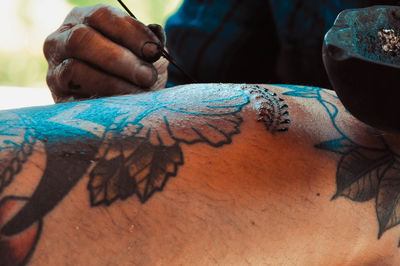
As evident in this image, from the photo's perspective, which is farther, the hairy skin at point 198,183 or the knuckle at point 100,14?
the knuckle at point 100,14

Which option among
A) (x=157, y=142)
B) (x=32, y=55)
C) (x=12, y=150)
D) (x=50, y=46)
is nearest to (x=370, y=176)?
(x=157, y=142)

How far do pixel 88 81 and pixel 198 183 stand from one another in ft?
1.72

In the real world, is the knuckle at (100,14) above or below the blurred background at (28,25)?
above

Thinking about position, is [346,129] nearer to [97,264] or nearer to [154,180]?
[154,180]

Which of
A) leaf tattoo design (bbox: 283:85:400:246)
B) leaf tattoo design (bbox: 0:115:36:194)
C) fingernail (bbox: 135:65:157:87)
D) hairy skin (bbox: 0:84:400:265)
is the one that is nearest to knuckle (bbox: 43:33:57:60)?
fingernail (bbox: 135:65:157:87)

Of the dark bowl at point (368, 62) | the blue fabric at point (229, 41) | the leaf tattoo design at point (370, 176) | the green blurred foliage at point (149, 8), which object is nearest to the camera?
the dark bowl at point (368, 62)

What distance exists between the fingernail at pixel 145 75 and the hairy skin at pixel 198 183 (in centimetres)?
23

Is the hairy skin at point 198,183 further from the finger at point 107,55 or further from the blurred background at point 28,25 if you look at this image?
the blurred background at point 28,25

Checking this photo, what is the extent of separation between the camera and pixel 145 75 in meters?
0.90

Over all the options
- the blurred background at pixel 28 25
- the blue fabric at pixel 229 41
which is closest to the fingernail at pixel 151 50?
the blue fabric at pixel 229 41

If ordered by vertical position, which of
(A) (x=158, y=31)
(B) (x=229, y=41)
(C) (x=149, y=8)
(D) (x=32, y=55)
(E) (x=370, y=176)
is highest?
(A) (x=158, y=31)

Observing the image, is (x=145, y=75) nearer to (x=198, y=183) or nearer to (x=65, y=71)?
(x=65, y=71)

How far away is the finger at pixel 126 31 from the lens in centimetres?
88

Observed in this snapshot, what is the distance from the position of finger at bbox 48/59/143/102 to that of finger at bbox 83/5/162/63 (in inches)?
3.4
